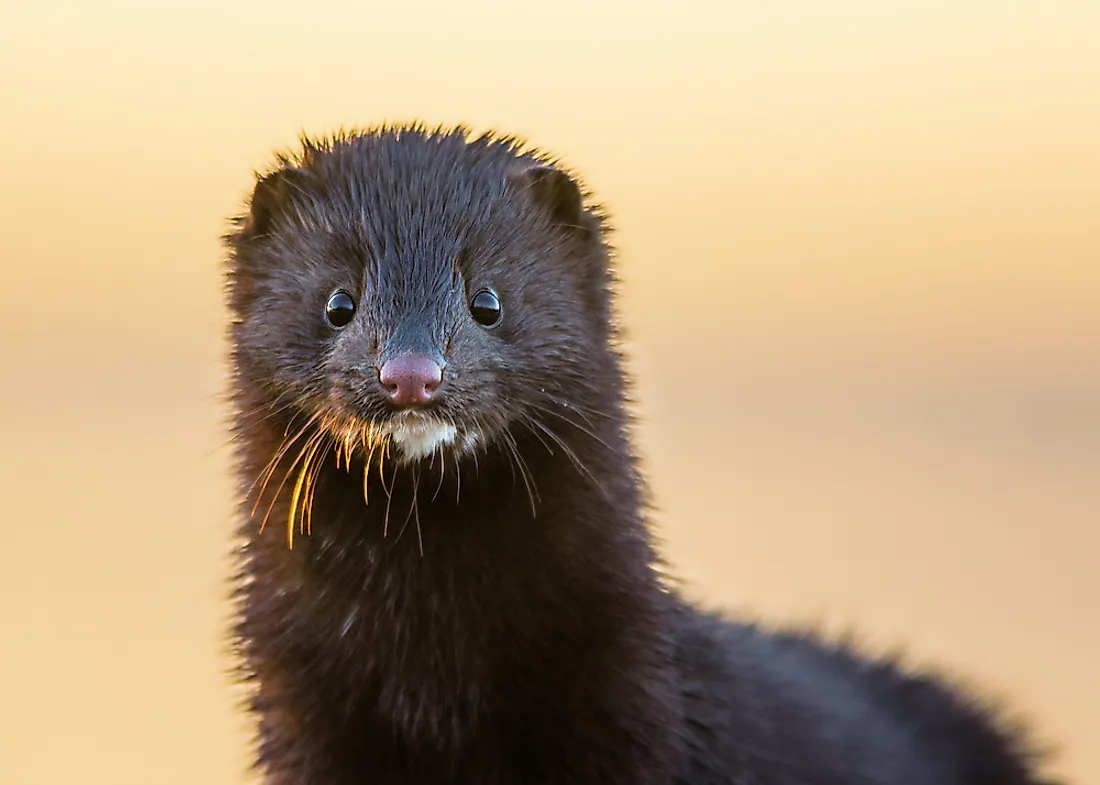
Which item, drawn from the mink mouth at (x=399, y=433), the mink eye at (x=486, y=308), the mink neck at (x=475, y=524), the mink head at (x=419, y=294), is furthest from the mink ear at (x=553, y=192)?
the mink mouth at (x=399, y=433)

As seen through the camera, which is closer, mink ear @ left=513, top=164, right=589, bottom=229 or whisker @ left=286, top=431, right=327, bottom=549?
whisker @ left=286, top=431, right=327, bottom=549

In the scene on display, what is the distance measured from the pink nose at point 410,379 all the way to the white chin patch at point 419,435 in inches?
2.5

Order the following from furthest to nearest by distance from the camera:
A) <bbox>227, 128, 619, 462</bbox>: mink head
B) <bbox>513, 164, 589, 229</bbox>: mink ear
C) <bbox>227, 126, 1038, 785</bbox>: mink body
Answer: <bbox>513, 164, 589, 229</bbox>: mink ear < <bbox>227, 126, 1038, 785</bbox>: mink body < <bbox>227, 128, 619, 462</bbox>: mink head

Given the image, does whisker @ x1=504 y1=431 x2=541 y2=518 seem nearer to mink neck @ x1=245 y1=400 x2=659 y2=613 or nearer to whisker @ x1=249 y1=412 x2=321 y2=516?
mink neck @ x1=245 y1=400 x2=659 y2=613

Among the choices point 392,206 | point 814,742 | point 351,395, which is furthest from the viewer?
point 814,742

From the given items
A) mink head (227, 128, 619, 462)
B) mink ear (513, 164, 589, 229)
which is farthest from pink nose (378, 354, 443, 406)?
mink ear (513, 164, 589, 229)

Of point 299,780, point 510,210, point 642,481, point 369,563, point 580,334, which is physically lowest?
point 299,780

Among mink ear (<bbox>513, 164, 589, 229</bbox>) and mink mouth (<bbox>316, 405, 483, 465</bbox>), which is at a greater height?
mink ear (<bbox>513, 164, 589, 229</bbox>)

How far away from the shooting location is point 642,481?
3.60 metres

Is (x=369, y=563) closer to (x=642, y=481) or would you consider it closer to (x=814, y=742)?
(x=642, y=481)

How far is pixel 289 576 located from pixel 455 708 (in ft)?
1.60

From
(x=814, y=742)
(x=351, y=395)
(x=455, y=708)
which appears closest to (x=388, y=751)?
(x=455, y=708)

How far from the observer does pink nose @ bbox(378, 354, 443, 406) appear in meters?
2.92

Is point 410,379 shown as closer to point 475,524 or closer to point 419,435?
point 419,435
